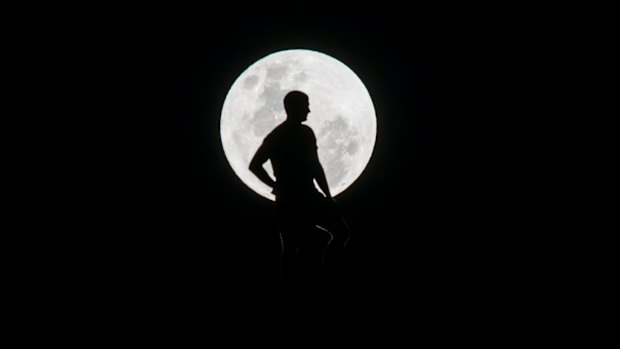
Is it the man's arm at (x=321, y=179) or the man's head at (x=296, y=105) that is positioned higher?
the man's head at (x=296, y=105)

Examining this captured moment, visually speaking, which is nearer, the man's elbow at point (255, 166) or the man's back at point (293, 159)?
the man's back at point (293, 159)

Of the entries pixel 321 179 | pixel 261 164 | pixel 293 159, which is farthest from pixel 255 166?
pixel 321 179

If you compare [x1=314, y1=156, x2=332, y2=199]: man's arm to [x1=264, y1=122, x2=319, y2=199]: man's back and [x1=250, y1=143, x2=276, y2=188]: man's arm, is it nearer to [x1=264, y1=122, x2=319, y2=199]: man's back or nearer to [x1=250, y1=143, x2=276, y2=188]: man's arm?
[x1=264, y1=122, x2=319, y2=199]: man's back

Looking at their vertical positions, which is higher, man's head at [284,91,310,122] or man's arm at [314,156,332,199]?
man's head at [284,91,310,122]

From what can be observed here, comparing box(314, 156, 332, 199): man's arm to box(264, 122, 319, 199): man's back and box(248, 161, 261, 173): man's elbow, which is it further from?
box(248, 161, 261, 173): man's elbow

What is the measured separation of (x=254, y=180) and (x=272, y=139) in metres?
1.37

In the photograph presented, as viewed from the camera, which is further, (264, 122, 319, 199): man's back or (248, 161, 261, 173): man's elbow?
(248, 161, 261, 173): man's elbow

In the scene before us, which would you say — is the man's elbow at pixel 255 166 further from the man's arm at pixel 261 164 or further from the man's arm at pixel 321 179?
the man's arm at pixel 321 179

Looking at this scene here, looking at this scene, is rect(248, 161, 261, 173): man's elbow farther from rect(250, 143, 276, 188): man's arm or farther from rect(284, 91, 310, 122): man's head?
rect(284, 91, 310, 122): man's head

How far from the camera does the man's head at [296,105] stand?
146 inches

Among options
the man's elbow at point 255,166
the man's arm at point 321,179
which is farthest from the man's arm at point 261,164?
the man's arm at point 321,179

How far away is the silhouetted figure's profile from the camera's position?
3.71 m

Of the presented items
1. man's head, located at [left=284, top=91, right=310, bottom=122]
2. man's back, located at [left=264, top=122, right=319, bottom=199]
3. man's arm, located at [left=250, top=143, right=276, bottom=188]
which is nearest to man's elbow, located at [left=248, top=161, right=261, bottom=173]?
man's arm, located at [left=250, top=143, right=276, bottom=188]

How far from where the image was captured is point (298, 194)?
371 cm
